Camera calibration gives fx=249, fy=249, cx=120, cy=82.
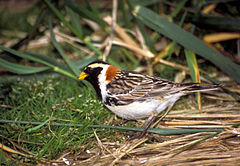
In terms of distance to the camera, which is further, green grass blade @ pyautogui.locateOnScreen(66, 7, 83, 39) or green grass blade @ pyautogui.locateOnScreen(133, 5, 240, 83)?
green grass blade @ pyautogui.locateOnScreen(66, 7, 83, 39)

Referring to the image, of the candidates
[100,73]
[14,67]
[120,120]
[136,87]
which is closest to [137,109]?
[136,87]

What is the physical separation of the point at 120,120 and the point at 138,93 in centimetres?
64

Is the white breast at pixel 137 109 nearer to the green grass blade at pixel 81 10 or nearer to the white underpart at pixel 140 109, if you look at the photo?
the white underpart at pixel 140 109

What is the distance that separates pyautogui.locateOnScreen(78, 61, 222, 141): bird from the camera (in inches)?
156

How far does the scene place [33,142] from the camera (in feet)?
11.8

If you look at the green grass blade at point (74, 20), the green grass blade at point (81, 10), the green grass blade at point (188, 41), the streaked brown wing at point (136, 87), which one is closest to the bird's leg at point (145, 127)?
the streaked brown wing at point (136, 87)

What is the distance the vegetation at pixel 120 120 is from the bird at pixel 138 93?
10.1 inches

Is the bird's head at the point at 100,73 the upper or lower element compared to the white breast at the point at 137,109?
upper

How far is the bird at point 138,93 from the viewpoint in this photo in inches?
156

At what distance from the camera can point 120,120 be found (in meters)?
4.35

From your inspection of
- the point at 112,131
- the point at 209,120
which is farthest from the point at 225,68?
the point at 112,131

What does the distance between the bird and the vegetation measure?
0.26 meters

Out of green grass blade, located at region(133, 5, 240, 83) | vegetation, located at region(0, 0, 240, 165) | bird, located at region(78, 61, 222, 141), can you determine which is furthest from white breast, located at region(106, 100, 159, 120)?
green grass blade, located at region(133, 5, 240, 83)

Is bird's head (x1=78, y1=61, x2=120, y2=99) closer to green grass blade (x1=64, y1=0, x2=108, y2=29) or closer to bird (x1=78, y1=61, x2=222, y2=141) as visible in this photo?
bird (x1=78, y1=61, x2=222, y2=141)
